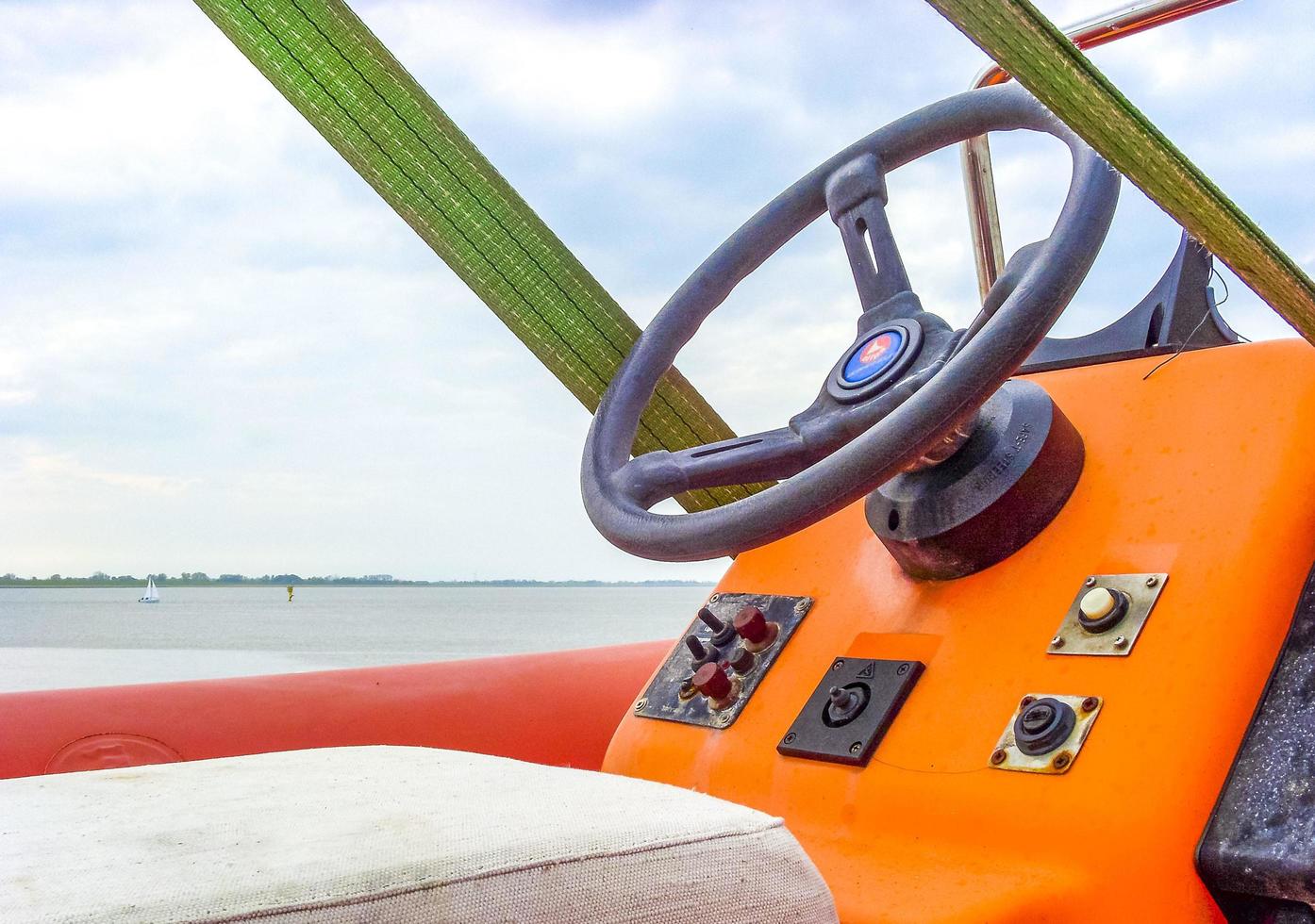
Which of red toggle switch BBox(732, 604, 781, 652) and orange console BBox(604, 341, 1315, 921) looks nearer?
orange console BBox(604, 341, 1315, 921)

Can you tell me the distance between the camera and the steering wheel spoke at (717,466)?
2.88 feet

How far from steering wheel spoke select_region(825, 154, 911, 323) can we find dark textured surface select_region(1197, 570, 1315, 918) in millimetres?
397

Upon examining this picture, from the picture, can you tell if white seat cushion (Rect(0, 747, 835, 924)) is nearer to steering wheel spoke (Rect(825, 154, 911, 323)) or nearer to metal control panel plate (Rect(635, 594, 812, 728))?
metal control panel plate (Rect(635, 594, 812, 728))

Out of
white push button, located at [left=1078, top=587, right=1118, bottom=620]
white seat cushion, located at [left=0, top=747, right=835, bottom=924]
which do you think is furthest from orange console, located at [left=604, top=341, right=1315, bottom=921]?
white seat cushion, located at [left=0, top=747, right=835, bottom=924]

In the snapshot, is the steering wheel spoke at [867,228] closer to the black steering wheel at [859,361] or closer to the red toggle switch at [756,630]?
the black steering wheel at [859,361]

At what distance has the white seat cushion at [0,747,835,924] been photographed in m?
0.41

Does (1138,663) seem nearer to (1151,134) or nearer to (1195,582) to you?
(1195,582)

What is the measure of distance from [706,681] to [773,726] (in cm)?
8

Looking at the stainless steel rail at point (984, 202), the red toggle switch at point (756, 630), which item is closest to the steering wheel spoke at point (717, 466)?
the red toggle switch at point (756, 630)

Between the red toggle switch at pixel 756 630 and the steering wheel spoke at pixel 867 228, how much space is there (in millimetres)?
265

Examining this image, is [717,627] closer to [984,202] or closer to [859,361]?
[859,361]

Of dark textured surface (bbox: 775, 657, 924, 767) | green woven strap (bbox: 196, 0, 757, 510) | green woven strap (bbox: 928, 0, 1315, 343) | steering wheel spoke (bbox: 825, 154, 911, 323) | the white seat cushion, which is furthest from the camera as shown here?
green woven strap (bbox: 196, 0, 757, 510)

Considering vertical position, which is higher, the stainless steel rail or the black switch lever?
the stainless steel rail

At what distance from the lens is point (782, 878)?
50 cm
